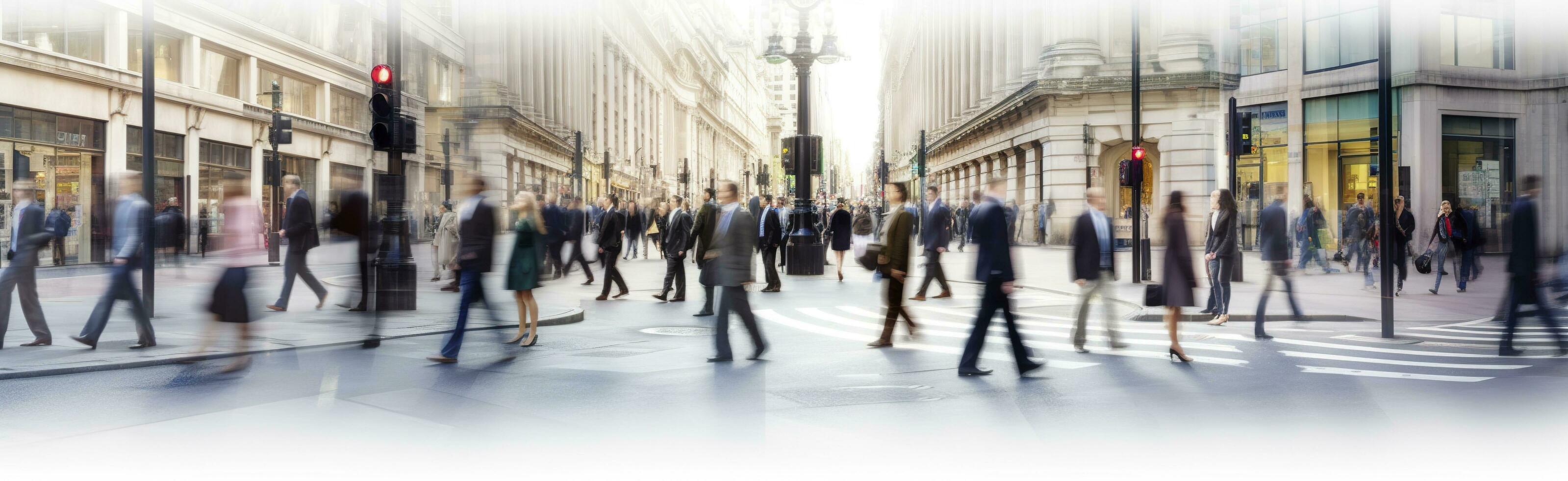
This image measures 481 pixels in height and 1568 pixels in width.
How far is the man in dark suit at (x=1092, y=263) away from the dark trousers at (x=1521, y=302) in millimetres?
3098

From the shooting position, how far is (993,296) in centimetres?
834

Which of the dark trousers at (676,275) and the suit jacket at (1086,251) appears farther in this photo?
the dark trousers at (676,275)

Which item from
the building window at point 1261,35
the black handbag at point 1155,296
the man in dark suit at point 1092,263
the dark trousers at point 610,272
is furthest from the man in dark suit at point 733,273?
the building window at point 1261,35

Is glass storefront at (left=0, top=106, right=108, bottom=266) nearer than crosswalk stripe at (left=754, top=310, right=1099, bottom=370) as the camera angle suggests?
No

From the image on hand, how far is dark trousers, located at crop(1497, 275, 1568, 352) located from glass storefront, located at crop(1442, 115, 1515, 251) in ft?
69.8

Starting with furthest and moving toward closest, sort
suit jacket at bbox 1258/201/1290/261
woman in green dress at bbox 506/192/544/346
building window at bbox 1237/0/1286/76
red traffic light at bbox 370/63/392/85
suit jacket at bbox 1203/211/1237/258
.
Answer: building window at bbox 1237/0/1286/76, suit jacket at bbox 1203/211/1237/258, suit jacket at bbox 1258/201/1290/261, red traffic light at bbox 370/63/392/85, woman in green dress at bbox 506/192/544/346

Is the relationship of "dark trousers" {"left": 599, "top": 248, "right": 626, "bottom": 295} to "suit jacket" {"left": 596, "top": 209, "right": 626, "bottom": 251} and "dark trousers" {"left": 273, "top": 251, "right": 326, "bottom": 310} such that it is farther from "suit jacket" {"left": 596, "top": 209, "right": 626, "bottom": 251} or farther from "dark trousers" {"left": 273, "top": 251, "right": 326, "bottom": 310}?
"dark trousers" {"left": 273, "top": 251, "right": 326, "bottom": 310}

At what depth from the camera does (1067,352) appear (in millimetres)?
9820

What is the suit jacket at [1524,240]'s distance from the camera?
30.8 ft

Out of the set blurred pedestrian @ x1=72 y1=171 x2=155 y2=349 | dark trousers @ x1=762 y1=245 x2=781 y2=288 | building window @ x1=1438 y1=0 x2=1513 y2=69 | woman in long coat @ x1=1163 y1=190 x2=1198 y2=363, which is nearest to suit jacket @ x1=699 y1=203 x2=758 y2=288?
woman in long coat @ x1=1163 y1=190 x2=1198 y2=363

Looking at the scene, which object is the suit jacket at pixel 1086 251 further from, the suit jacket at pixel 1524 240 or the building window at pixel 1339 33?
the building window at pixel 1339 33

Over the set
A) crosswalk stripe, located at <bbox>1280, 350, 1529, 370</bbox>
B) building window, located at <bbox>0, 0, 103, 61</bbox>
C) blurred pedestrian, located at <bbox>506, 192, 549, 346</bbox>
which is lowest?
crosswalk stripe, located at <bbox>1280, 350, 1529, 370</bbox>

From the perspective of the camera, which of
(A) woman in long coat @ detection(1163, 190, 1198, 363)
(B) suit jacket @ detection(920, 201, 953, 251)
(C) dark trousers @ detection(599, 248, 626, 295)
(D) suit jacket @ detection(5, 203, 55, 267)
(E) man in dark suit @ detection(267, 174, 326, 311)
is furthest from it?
(C) dark trousers @ detection(599, 248, 626, 295)

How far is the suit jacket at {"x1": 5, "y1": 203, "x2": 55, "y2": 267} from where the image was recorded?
9594 millimetres
